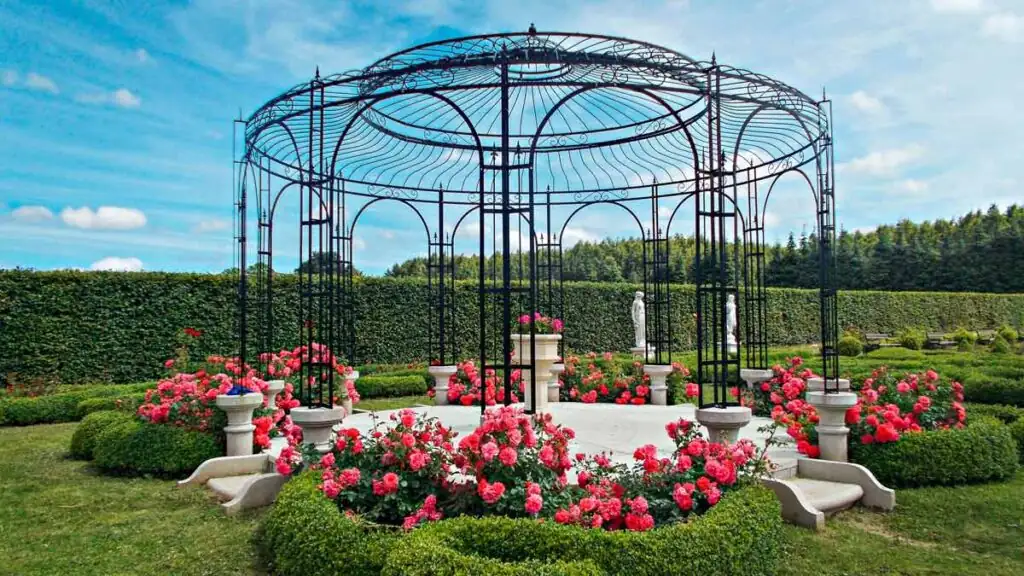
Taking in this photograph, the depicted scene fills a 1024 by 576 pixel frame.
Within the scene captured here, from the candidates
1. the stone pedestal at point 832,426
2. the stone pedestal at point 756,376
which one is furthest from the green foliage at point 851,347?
the stone pedestal at point 832,426

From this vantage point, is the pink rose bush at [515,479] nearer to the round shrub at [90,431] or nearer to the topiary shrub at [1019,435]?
the round shrub at [90,431]

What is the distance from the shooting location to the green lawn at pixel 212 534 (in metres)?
5.14

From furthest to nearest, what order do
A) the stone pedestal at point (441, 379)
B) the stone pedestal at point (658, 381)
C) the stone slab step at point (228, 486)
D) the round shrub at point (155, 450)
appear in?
the stone pedestal at point (441, 379) < the stone pedestal at point (658, 381) < the round shrub at point (155, 450) < the stone slab step at point (228, 486)

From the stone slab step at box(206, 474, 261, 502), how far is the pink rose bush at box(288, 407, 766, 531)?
7.17ft

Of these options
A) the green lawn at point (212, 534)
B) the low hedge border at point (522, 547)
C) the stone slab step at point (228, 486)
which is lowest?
the green lawn at point (212, 534)

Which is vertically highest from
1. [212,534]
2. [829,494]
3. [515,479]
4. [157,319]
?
[157,319]

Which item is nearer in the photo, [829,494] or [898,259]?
[829,494]

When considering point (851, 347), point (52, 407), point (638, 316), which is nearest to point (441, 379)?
point (52, 407)

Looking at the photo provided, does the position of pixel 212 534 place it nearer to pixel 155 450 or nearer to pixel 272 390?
pixel 155 450

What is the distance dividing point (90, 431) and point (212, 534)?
429 centimetres

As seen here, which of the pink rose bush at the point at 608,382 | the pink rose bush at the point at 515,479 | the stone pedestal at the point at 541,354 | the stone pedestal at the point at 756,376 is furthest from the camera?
the pink rose bush at the point at 608,382

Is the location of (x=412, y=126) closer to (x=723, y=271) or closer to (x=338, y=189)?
(x=338, y=189)

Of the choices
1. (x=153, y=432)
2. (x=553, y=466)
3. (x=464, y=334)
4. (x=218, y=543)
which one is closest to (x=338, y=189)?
(x=153, y=432)

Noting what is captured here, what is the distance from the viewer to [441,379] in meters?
12.4
